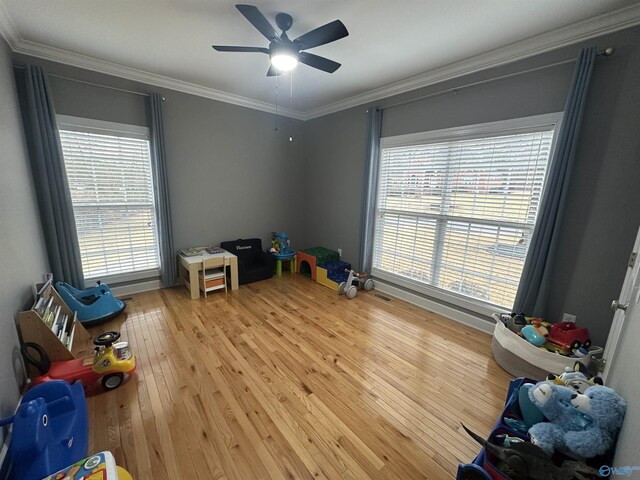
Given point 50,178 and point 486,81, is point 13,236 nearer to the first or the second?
point 50,178

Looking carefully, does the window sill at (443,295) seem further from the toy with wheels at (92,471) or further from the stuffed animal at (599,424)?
the toy with wheels at (92,471)

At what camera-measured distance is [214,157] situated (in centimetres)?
379

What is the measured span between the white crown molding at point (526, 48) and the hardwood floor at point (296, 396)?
8.78 feet

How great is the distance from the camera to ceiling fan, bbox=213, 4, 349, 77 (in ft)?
5.56

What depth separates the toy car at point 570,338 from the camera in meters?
1.92

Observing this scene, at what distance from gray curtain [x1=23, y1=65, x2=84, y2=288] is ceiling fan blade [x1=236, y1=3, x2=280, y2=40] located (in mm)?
2346

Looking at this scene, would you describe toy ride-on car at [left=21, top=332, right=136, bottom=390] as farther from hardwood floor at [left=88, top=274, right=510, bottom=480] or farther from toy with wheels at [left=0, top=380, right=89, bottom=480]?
toy with wheels at [left=0, top=380, right=89, bottom=480]

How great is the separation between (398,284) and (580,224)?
193cm

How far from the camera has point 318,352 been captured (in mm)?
2316

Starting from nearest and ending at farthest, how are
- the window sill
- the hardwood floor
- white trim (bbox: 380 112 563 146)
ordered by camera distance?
1. the hardwood floor
2. white trim (bbox: 380 112 563 146)
3. the window sill

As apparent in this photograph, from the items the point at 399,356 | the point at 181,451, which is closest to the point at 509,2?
the point at 399,356

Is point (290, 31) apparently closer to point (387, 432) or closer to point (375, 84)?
point (375, 84)

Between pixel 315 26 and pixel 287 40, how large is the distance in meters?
0.39

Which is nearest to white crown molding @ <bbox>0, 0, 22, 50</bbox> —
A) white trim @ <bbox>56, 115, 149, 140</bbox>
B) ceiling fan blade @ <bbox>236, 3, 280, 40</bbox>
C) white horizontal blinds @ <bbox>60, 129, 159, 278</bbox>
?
white trim @ <bbox>56, 115, 149, 140</bbox>
